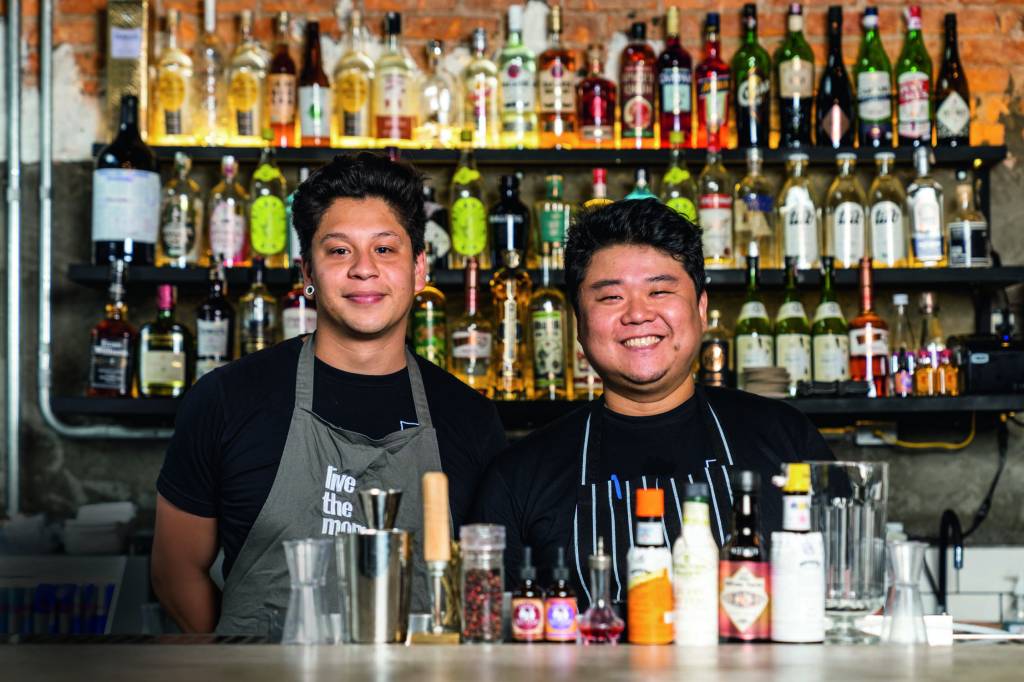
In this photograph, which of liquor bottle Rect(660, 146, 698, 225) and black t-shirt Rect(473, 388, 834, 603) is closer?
black t-shirt Rect(473, 388, 834, 603)

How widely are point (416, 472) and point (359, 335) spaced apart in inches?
8.6

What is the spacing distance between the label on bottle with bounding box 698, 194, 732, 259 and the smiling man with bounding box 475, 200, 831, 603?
3.79 ft

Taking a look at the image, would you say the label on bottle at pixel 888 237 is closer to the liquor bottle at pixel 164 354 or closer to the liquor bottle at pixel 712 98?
the liquor bottle at pixel 712 98

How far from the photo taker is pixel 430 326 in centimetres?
293

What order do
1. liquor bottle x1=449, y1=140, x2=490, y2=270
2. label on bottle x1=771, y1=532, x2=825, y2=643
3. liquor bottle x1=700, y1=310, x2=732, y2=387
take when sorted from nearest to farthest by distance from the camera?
1. label on bottle x1=771, y1=532, x2=825, y2=643
2. liquor bottle x1=700, y1=310, x2=732, y2=387
3. liquor bottle x1=449, y1=140, x2=490, y2=270

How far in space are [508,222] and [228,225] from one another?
0.63 m

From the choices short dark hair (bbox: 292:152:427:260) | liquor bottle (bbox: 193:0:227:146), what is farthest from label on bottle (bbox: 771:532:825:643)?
liquor bottle (bbox: 193:0:227:146)

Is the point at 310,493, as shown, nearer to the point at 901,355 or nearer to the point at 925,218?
the point at 901,355

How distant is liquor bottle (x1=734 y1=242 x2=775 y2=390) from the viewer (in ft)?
9.51

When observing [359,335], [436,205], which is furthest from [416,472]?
[436,205]

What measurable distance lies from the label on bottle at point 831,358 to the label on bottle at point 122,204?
4.98 ft

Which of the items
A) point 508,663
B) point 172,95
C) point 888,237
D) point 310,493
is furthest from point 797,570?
point 172,95

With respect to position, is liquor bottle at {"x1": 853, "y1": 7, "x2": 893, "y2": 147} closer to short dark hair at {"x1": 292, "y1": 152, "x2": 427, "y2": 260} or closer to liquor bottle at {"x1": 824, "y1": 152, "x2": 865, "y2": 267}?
liquor bottle at {"x1": 824, "y1": 152, "x2": 865, "y2": 267}

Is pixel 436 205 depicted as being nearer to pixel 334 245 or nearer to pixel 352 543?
pixel 334 245
